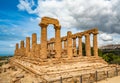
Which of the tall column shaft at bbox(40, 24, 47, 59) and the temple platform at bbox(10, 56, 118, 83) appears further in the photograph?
the tall column shaft at bbox(40, 24, 47, 59)

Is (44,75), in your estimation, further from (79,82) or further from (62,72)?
(79,82)

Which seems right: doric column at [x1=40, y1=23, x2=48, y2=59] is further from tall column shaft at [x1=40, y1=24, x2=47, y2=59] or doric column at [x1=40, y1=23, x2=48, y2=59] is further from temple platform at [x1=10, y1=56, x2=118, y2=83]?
temple platform at [x1=10, y1=56, x2=118, y2=83]

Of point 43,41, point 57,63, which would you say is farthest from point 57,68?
point 43,41

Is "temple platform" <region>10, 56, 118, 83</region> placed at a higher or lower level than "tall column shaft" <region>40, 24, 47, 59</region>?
lower

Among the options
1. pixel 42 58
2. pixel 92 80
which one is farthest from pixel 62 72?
pixel 42 58

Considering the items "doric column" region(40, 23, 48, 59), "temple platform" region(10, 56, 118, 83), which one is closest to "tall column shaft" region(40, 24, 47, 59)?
"doric column" region(40, 23, 48, 59)

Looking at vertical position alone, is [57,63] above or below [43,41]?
below

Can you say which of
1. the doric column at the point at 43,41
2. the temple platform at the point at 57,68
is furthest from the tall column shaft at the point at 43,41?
the temple platform at the point at 57,68

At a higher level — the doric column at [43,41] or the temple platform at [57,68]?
the doric column at [43,41]

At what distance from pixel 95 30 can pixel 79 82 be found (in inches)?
626

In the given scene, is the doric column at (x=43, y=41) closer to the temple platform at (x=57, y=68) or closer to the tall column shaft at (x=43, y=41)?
the tall column shaft at (x=43, y=41)

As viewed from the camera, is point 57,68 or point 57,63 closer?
point 57,68

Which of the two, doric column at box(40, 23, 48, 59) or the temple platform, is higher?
doric column at box(40, 23, 48, 59)

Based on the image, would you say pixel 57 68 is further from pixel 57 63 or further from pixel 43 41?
pixel 43 41
